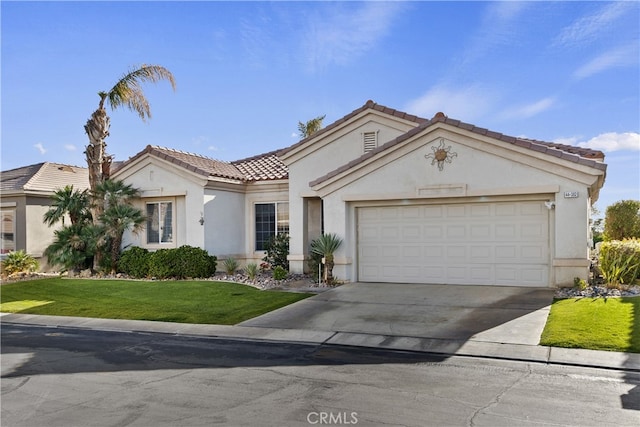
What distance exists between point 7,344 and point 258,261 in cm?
1063

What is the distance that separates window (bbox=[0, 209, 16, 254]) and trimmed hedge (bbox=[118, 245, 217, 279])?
748 cm

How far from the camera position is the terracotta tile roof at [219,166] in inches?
738

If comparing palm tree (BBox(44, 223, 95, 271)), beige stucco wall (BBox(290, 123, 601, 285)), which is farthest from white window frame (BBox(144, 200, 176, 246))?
beige stucco wall (BBox(290, 123, 601, 285))

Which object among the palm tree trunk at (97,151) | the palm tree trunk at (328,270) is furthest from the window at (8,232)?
the palm tree trunk at (328,270)

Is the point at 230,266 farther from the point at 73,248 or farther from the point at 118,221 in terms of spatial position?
the point at 73,248

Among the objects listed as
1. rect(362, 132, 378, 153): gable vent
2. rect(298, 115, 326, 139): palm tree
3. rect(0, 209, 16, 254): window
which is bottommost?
rect(0, 209, 16, 254): window

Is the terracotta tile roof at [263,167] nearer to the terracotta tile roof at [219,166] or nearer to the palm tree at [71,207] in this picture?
the terracotta tile roof at [219,166]

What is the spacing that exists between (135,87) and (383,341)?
14496 millimetres

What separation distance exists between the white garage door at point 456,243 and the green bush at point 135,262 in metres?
7.84

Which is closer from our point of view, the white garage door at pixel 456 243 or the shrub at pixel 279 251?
the white garage door at pixel 456 243

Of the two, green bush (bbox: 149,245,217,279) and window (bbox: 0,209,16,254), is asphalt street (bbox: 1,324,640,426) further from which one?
window (bbox: 0,209,16,254)

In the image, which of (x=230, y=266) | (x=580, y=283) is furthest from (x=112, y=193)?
(x=580, y=283)

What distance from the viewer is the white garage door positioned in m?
13.5

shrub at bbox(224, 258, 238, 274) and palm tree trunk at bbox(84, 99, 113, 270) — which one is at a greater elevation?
palm tree trunk at bbox(84, 99, 113, 270)
